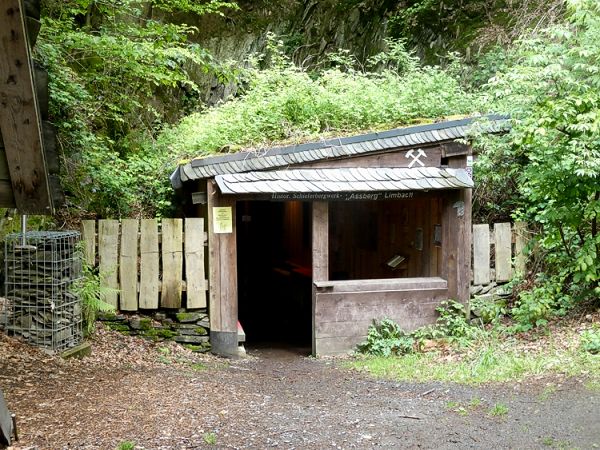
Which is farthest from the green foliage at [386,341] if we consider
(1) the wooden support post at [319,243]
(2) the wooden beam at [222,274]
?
(2) the wooden beam at [222,274]

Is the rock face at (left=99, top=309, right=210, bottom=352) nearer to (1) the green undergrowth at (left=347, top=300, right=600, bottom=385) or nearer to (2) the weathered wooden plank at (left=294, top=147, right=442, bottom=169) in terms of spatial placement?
(1) the green undergrowth at (left=347, top=300, right=600, bottom=385)

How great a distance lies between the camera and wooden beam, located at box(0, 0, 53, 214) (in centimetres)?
281

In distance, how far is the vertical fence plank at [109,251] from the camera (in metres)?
8.95

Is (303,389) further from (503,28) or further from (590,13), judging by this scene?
(503,28)

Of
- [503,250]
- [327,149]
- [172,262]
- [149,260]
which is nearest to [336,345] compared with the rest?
[172,262]

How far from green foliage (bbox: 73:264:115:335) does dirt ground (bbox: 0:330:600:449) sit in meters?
0.58

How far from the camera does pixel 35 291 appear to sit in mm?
7188

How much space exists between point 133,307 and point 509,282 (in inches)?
243

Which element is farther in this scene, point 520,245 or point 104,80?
point 520,245

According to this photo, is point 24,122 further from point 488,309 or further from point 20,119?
point 488,309

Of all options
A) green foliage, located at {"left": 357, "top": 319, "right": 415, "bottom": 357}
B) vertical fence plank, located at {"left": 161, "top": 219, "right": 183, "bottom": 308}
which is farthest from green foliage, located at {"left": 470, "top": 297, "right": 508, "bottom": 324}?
vertical fence plank, located at {"left": 161, "top": 219, "right": 183, "bottom": 308}

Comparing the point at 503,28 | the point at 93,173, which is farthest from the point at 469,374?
the point at 503,28

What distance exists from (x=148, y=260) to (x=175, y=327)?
1.10 m

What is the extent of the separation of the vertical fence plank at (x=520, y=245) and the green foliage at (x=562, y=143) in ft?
2.40
